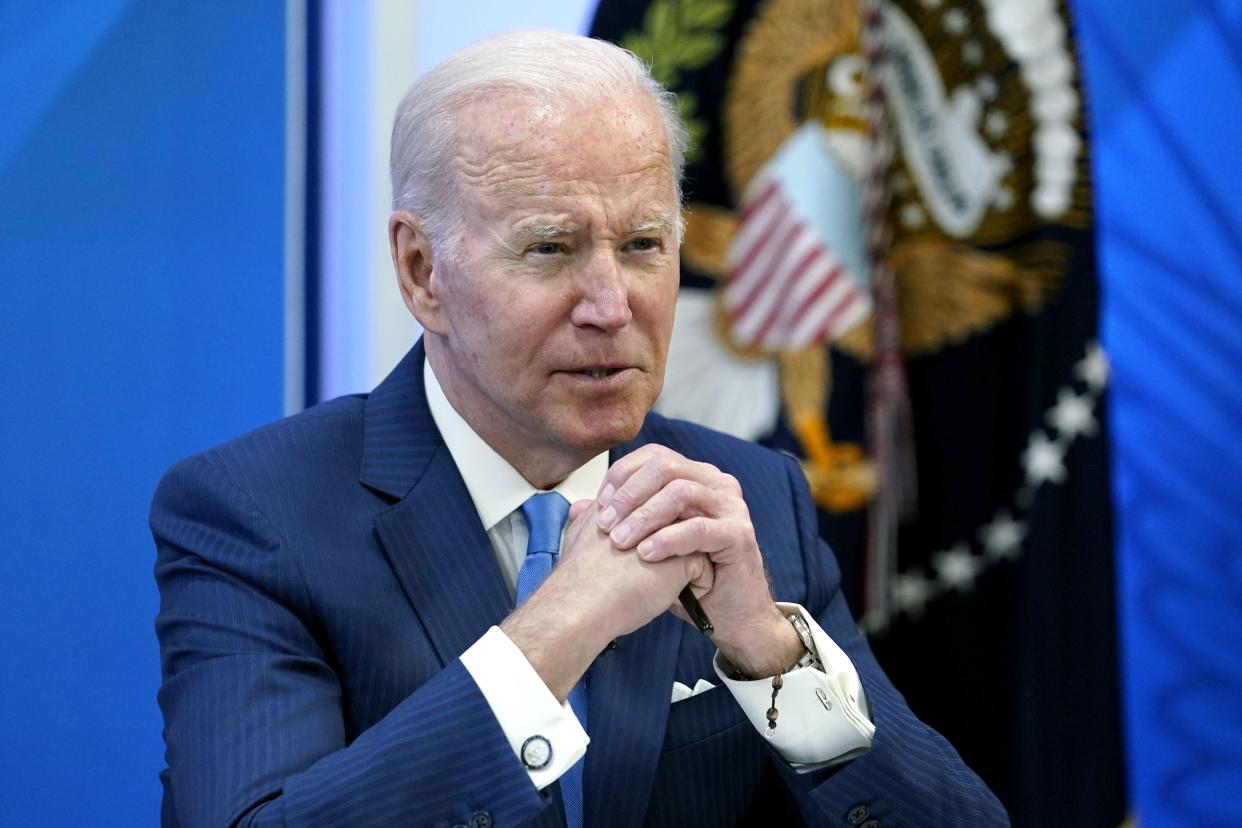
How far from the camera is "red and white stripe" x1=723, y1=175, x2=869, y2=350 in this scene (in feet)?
10.1

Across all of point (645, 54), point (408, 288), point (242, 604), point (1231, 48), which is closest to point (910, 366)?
point (645, 54)

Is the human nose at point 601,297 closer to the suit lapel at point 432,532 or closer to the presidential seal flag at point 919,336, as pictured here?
the suit lapel at point 432,532

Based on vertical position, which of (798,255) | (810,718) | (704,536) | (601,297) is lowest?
(810,718)

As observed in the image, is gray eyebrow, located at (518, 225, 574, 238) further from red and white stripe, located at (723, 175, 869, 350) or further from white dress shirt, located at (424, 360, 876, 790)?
red and white stripe, located at (723, 175, 869, 350)

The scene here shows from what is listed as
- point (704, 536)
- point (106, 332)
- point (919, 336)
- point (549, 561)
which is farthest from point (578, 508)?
point (919, 336)

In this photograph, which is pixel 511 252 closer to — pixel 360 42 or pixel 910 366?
pixel 360 42

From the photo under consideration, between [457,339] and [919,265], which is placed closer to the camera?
[457,339]

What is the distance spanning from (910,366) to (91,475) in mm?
1767

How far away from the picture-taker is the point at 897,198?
122 inches

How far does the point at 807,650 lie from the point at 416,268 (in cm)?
73

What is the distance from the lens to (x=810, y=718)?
5.41 ft

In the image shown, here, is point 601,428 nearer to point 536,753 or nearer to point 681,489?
point 681,489

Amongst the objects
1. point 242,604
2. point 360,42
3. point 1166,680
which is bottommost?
point 1166,680

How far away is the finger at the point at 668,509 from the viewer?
63.1 inches
